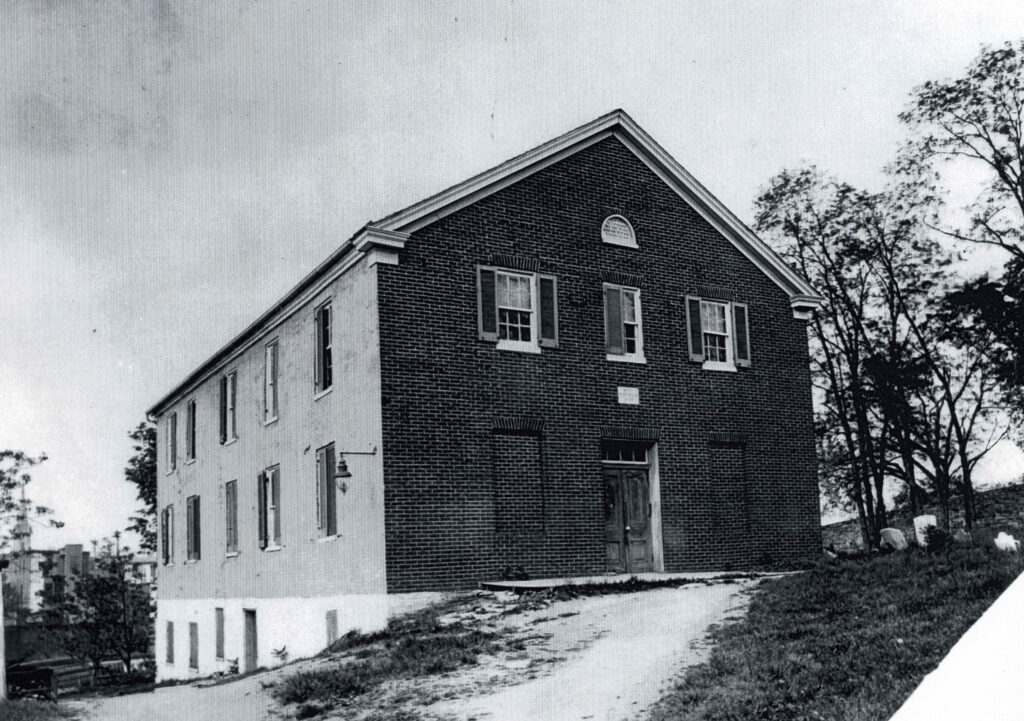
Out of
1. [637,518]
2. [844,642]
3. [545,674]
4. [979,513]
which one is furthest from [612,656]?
[979,513]

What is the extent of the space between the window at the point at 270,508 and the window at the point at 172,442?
879 cm

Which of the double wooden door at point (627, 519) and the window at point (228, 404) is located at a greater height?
the window at point (228, 404)

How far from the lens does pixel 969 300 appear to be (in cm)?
3181

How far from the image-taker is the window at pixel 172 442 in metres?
32.8

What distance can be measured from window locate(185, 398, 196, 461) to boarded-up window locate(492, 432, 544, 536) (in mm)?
14262

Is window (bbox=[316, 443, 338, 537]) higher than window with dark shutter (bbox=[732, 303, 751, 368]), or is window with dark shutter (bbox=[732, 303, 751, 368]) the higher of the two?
window with dark shutter (bbox=[732, 303, 751, 368])

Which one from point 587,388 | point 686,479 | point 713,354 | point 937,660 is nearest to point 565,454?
point 587,388

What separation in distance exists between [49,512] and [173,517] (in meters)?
11.6

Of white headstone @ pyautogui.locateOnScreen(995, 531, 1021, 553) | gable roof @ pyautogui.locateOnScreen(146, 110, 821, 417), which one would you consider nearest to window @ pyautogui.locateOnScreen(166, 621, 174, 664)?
gable roof @ pyautogui.locateOnScreen(146, 110, 821, 417)

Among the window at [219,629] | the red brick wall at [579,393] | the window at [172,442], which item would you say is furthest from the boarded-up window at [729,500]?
the window at [172,442]

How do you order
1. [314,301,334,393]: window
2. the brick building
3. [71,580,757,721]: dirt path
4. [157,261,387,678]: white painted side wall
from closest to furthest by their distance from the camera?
1. [71,580,757,721]: dirt path
2. the brick building
3. [157,261,387,678]: white painted side wall
4. [314,301,334,393]: window

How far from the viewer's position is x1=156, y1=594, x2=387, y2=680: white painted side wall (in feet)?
62.7

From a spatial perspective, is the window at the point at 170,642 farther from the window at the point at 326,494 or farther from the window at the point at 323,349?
the window at the point at 323,349

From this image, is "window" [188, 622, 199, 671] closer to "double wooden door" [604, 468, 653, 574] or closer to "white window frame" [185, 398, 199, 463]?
"white window frame" [185, 398, 199, 463]
